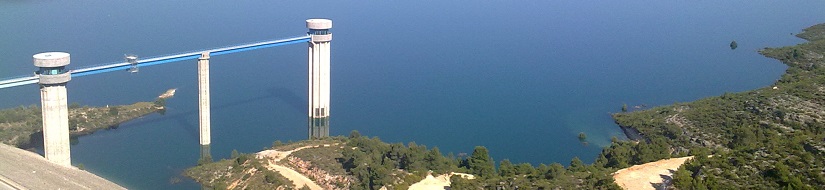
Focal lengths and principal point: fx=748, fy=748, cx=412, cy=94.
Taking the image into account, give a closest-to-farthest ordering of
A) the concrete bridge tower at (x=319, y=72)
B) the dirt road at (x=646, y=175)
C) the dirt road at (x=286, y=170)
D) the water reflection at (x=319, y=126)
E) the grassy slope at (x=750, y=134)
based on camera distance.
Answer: the grassy slope at (x=750, y=134) < the dirt road at (x=646, y=175) < the dirt road at (x=286, y=170) < the water reflection at (x=319, y=126) < the concrete bridge tower at (x=319, y=72)

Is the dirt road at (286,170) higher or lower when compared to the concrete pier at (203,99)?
Result: lower

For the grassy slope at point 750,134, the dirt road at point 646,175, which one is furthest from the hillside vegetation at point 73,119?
the grassy slope at point 750,134

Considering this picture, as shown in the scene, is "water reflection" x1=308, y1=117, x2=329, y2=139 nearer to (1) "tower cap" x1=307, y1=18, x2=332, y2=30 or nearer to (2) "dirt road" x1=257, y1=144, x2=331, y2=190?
(1) "tower cap" x1=307, y1=18, x2=332, y2=30

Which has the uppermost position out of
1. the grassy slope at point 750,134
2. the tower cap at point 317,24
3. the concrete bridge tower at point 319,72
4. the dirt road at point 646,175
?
the tower cap at point 317,24

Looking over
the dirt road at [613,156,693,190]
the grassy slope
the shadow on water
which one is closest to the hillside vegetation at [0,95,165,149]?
the shadow on water

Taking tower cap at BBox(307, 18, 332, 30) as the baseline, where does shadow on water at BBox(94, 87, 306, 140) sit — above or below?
below

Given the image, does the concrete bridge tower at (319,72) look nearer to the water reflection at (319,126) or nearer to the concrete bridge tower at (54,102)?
the water reflection at (319,126)
